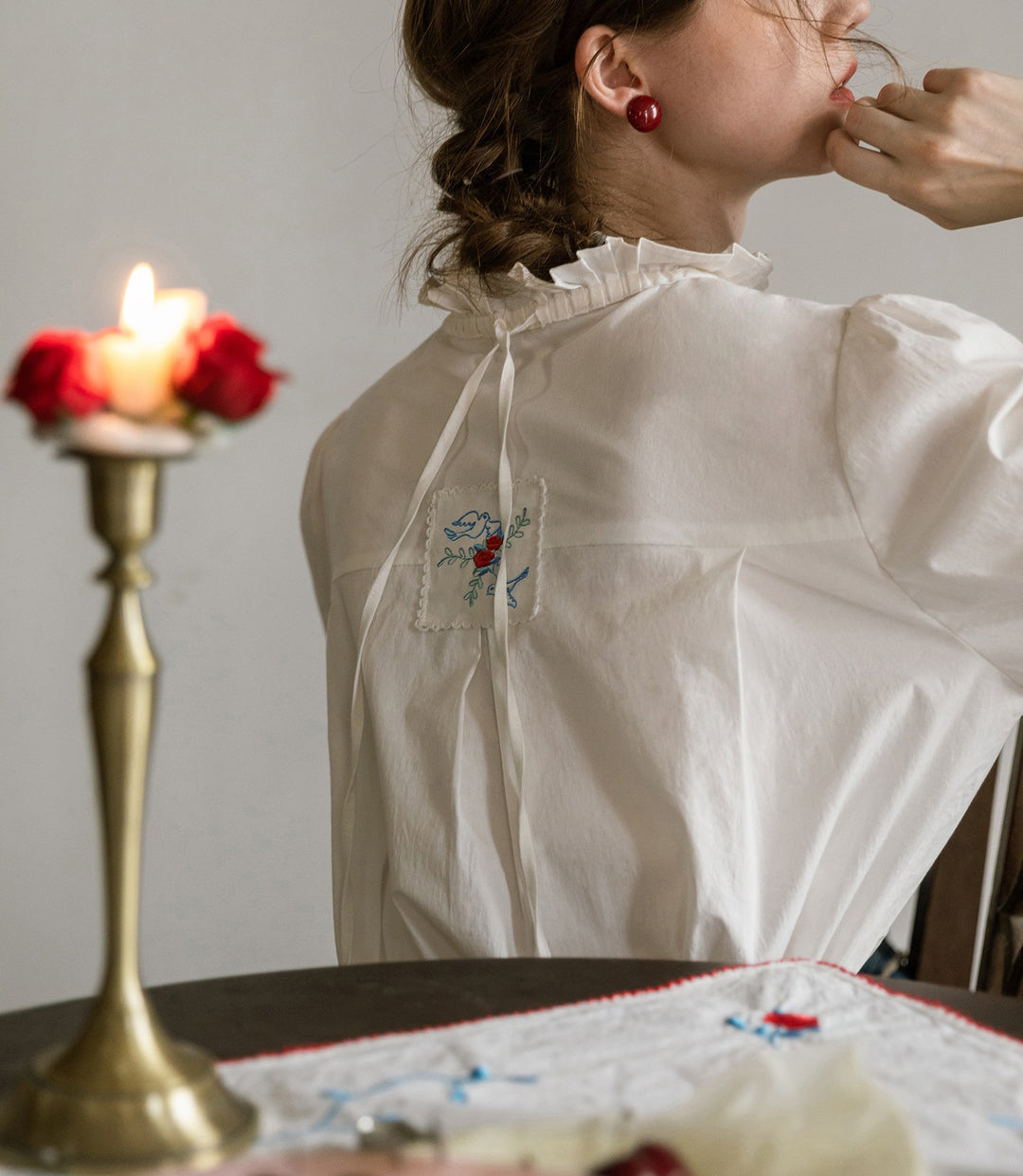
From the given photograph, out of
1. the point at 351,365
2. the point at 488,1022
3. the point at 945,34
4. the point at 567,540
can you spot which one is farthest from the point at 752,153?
the point at 945,34

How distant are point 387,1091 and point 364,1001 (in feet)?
0.43

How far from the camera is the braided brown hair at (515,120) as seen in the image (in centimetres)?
106

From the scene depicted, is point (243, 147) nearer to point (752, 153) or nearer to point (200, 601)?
point (200, 601)

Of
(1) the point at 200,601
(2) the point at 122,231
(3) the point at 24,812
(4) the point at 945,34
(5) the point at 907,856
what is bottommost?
(3) the point at 24,812

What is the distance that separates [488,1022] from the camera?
60 centimetres

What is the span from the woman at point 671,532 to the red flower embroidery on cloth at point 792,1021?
0.76 feet

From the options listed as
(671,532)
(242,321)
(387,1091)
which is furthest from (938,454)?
(242,321)

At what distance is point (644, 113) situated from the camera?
1.04 metres

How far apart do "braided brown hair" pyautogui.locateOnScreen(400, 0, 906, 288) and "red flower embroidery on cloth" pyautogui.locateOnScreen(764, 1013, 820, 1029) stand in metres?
0.64

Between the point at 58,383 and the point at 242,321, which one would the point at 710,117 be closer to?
the point at 58,383

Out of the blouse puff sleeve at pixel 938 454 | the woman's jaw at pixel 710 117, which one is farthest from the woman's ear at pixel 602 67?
the blouse puff sleeve at pixel 938 454

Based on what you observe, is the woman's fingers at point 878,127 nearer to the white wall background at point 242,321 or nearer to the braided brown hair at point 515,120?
the braided brown hair at point 515,120

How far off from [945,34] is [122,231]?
1391mm

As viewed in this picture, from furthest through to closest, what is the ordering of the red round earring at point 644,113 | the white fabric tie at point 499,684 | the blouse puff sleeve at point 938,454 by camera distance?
the red round earring at point 644,113, the white fabric tie at point 499,684, the blouse puff sleeve at point 938,454
